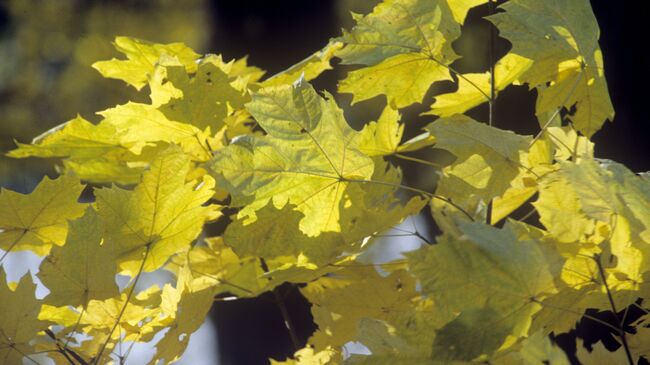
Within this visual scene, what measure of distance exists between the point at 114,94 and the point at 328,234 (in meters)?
2.60

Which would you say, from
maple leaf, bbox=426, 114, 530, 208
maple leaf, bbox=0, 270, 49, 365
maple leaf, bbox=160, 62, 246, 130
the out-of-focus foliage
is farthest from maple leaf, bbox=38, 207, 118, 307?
the out-of-focus foliage

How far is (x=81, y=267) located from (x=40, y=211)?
12 cm

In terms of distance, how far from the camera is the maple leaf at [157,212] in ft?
2.16

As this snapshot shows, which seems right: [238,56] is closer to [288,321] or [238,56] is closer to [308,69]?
[308,69]

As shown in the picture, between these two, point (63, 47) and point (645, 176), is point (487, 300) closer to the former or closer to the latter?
point (645, 176)

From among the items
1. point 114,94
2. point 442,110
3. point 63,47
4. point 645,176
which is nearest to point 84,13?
point 63,47

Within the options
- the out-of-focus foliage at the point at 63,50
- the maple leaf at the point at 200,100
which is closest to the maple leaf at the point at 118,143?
the maple leaf at the point at 200,100

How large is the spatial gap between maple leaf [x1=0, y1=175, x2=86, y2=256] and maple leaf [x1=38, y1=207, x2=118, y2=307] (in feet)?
0.27

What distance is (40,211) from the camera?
713 millimetres

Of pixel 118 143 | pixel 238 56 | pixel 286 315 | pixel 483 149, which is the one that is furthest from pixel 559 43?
pixel 238 56

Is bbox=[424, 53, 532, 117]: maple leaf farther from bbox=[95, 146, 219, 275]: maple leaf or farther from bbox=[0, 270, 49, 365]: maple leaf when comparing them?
bbox=[0, 270, 49, 365]: maple leaf

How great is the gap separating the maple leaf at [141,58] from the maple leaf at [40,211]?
18cm

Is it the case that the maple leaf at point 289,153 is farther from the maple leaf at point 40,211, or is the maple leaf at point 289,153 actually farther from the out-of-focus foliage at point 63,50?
the out-of-focus foliage at point 63,50

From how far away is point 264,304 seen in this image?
2.09 m
